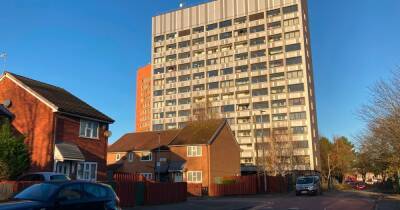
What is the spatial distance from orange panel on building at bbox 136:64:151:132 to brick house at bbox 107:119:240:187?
10153 centimetres

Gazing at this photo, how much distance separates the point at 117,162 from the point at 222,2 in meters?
58.4

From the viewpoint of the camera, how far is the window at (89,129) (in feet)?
95.5

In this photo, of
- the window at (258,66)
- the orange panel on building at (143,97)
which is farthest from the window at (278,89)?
the orange panel on building at (143,97)

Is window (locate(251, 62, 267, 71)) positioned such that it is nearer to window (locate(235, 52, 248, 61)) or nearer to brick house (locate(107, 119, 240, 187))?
window (locate(235, 52, 248, 61))

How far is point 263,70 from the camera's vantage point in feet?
294

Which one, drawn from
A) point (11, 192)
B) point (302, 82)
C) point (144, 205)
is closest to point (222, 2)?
point (302, 82)

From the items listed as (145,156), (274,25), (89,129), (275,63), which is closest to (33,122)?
(89,129)

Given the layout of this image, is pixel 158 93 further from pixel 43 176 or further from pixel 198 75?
pixel 43 176

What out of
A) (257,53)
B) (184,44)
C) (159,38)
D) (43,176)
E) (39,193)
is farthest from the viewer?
(159,38)

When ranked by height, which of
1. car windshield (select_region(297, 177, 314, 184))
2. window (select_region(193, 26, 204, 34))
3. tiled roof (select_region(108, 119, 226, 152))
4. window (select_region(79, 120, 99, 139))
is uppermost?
window (select_region(193, 26, 204, 34))

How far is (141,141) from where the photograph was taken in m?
55.1

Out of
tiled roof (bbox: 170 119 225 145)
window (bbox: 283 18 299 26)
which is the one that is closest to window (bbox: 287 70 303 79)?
window (bbox: 283 18 299 26)

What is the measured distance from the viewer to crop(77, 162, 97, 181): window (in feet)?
92.1

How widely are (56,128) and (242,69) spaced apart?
227ft
